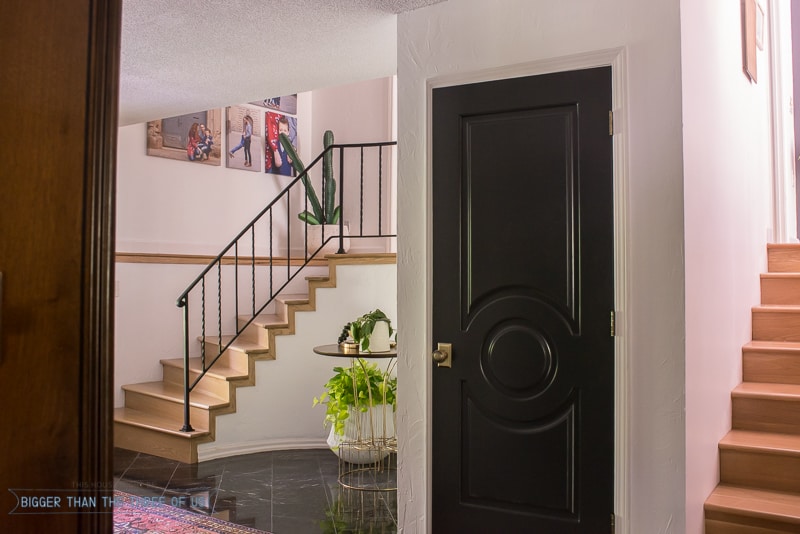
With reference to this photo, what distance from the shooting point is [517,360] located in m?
2.88

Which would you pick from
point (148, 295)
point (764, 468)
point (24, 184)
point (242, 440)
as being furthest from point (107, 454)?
point (148, 295)

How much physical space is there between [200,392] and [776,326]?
430 centimetres

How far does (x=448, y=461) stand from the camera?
3.03 meters

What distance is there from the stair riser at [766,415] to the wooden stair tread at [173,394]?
3532 millimetres

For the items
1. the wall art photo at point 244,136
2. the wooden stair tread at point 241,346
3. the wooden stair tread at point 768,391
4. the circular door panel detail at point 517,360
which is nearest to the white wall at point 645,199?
the circular door panel detail at point 517,360

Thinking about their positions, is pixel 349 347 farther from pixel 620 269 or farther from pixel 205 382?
pixel 620 269

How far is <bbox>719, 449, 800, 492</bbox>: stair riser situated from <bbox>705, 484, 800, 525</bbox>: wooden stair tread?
40mm

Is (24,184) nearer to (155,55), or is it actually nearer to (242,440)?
(155,55)

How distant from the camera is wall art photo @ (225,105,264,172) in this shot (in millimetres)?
6891

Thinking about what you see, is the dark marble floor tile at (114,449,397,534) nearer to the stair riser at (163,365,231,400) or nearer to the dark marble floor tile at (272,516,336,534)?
the dark marble floor tile at (272,516,336,534)

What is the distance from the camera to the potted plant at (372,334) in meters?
4.46

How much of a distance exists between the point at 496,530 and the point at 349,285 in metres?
2.95

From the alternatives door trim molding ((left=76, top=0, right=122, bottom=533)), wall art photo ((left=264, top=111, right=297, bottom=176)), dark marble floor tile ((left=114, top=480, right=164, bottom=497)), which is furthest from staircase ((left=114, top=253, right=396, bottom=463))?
door trim molding ((left=76, top=0, right=122, bottom=533))

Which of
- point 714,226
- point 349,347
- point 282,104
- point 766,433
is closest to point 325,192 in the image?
point 282,104
